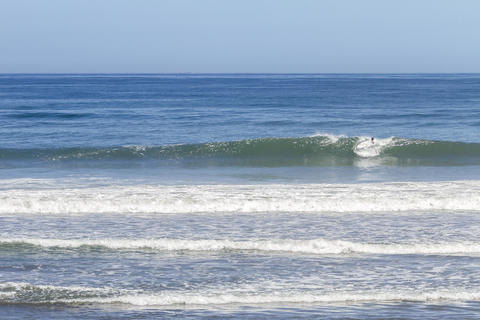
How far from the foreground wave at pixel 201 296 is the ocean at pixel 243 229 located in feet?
0.08

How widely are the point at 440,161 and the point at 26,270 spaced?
17136 mm

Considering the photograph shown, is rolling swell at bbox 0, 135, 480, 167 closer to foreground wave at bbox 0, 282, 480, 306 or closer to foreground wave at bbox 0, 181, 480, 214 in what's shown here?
foreground wave at bbox 0, 181, 480, 214

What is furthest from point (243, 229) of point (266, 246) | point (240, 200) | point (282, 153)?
point (282, 153)

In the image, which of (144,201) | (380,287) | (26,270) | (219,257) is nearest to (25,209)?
(144,201)

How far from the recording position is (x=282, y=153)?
82.9 ft

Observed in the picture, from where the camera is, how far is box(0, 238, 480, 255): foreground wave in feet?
32.8

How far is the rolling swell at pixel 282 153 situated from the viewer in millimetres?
23125

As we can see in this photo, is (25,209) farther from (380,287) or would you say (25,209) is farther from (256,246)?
(380,287)

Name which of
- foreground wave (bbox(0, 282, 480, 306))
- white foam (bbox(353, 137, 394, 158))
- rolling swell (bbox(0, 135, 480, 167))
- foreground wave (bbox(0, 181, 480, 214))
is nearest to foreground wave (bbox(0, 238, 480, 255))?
foreground wave (bbox(0, 282, 480, 306))

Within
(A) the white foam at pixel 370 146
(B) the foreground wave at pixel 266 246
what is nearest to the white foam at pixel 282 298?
(B) the foreground wave at pixel 266 246

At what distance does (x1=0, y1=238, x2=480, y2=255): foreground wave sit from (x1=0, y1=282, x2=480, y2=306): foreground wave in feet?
6.51

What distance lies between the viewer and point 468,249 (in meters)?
9.99

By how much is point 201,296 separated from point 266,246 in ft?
8.42

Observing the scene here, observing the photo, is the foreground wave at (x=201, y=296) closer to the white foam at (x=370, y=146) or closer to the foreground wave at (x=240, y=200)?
the foreground wave at (x=240, y=200)
